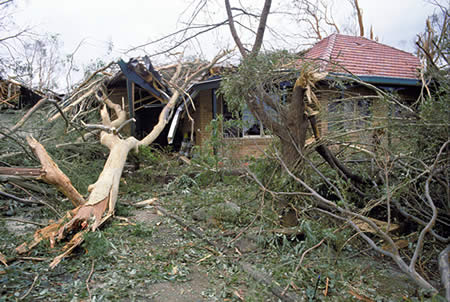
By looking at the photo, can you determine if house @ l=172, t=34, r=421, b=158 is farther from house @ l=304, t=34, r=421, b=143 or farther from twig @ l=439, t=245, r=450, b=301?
twig @ l=439, t=245, r=450, b=301

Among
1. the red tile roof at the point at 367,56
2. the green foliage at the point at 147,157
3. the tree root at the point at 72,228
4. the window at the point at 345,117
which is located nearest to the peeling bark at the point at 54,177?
the tree root at the point at 72,228

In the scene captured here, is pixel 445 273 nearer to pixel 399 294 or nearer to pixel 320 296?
pixel 399 294

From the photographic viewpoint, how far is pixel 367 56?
12180mm

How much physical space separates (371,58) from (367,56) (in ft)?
0.56

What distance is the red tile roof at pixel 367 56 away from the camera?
11.0m

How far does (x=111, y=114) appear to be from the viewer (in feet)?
40.5

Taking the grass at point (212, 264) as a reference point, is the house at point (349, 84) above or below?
above

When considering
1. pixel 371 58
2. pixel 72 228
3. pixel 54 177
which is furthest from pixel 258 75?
pixel 371 58

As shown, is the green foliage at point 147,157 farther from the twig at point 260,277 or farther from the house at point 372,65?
the house at point 372,65

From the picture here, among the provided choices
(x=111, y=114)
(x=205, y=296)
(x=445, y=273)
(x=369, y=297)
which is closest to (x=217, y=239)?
(x=205, y=296)

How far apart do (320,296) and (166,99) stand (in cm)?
898

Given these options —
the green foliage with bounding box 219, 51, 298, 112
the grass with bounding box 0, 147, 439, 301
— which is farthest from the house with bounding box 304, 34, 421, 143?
the grass with bounding box 0, 147, 439, 301

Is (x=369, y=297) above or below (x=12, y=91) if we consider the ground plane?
below

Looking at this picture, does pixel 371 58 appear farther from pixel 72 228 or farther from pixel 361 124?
pixel 72 228
